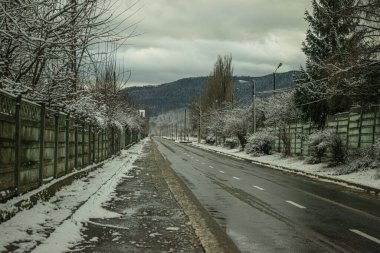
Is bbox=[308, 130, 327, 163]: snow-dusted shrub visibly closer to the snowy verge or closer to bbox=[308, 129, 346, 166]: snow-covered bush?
bbox=[308, 129, 346, 166]: snow-covered bush

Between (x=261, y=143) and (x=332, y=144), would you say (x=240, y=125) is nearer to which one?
(x=261, y=143)

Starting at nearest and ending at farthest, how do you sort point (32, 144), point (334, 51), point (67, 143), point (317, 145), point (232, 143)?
point (32, 144)
point (67, 143)
point (334, 51)
point (317, 145)
point (232, 143)

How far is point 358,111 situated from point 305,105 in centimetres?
925

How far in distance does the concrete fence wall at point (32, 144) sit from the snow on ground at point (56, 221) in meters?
0.54

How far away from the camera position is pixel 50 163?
45.9ft

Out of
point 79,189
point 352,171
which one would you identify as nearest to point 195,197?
point 79,189

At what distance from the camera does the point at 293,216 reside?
12.3 metres

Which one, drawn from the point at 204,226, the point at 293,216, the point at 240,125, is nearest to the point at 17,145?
the point at 204,226

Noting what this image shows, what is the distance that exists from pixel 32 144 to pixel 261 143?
119 ft

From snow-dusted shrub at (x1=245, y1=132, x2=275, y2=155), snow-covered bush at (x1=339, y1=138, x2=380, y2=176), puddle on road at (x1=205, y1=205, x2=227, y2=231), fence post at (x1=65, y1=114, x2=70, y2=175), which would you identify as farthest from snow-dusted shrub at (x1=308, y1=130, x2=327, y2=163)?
puddle on road at (x1=205, y1=205, x2=227, y2=231)

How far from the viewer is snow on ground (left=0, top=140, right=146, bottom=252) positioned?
7.84 metres

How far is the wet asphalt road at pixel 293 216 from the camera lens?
29.8 feet

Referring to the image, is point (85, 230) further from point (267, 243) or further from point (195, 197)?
point (195, 197)

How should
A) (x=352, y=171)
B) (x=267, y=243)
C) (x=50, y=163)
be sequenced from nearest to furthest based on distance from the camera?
(x=267, y=243), (x=50, y=163), (x=352, y=171)
